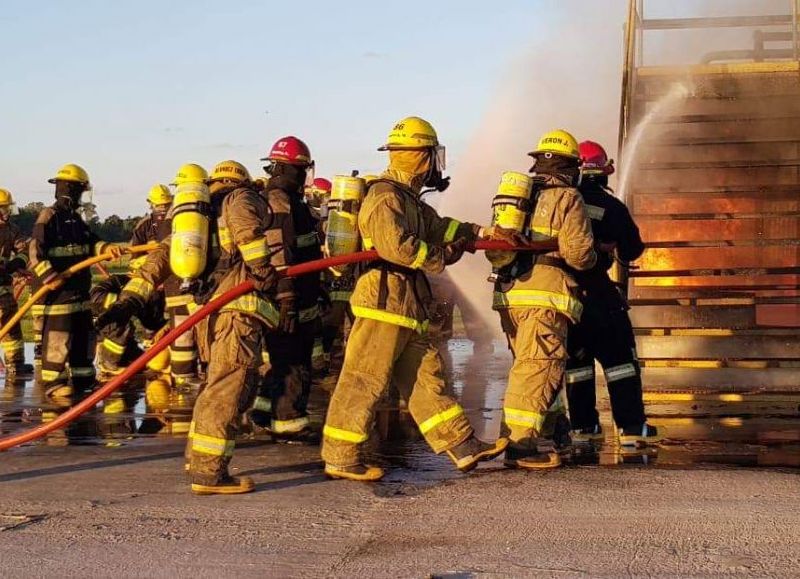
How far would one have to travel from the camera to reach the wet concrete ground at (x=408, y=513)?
4973 millimetres

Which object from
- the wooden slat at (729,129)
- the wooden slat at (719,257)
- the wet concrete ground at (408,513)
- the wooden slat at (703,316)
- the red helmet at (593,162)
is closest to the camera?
the wet concrete ground at (408,513)

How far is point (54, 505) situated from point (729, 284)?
25.2 feet

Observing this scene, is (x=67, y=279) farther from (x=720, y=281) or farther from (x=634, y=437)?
(x=720, y=281)

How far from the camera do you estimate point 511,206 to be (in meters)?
7.17

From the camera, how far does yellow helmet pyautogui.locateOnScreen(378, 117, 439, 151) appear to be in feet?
22.4

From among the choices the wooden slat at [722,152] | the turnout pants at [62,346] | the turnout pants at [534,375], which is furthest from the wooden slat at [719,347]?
the turnout pants at [62,346]

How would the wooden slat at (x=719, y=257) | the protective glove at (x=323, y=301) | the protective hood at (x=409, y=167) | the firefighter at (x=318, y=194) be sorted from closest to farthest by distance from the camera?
the protective hood at (x=409, y=167)
the protective glove at (x=323, y=301)
the firefighter at (x=318, y=194)
the wooden slat at (x=719, y=257)

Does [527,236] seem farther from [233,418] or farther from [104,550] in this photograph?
[104,550]

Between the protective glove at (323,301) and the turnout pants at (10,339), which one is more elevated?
the protective glove at (323,301)

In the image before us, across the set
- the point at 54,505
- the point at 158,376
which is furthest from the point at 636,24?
the point at 54,505

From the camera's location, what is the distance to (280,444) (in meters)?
8.20

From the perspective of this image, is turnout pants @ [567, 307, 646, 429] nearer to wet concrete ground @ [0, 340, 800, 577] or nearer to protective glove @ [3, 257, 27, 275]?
wet concrete ground @ [0, 340, 800, 577]

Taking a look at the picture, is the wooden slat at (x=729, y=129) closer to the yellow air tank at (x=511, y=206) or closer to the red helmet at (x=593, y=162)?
the red helmet at (x=593, y=162)

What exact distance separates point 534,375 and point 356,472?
119 cm
